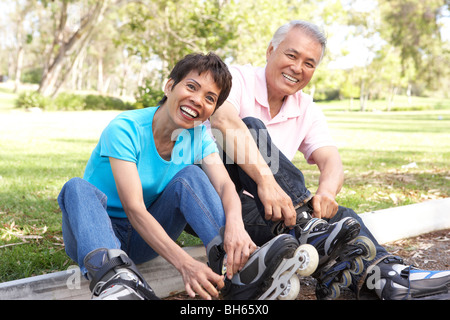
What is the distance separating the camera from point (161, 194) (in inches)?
107

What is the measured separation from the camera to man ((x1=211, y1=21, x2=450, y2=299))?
8.50 ft

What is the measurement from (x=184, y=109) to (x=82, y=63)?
57656mm

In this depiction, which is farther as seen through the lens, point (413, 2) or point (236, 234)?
point (413, 2)

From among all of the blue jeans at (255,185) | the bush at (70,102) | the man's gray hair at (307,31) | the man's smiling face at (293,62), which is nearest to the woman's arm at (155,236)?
the blue jeans at (255,185)

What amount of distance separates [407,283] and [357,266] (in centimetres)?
25

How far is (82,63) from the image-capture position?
187 ft

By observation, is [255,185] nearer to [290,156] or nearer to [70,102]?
[290,156]

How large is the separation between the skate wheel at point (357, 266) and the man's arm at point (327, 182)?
1.18 feet

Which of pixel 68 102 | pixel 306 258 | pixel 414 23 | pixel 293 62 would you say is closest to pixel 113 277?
pixel 306 258

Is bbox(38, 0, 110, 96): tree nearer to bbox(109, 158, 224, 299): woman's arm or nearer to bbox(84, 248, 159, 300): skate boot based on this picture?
bbox(109, 158, 224, 299): woman's arm

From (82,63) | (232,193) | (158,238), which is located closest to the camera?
(158,238)

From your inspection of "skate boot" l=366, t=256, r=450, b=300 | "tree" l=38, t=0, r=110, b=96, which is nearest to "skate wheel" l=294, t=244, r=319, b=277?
"skate boot" l=366, t=256, r=450, b=300
